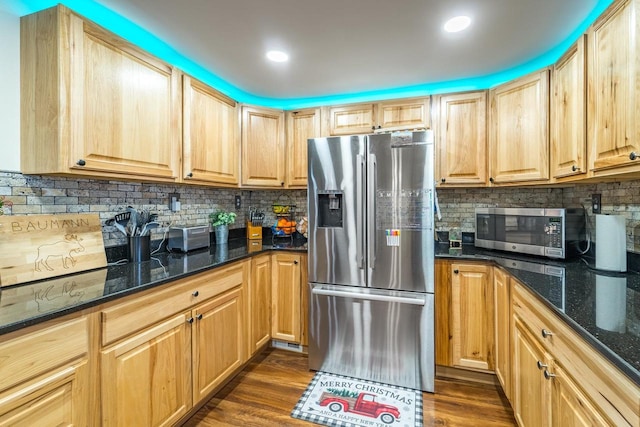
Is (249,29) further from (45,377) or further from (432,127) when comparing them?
(45,377)

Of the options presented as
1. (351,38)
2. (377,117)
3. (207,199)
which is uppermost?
(351,38)

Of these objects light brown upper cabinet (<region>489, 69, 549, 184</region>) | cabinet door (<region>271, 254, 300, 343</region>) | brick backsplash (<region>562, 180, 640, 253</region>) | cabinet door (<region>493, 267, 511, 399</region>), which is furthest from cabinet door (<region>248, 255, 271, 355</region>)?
brick backsplash (<region>562, 180, 640, 253</region>)

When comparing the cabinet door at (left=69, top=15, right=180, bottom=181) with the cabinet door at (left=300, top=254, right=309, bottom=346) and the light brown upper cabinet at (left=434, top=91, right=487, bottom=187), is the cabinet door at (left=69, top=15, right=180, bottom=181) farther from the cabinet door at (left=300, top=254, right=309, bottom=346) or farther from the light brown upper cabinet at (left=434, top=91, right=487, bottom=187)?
the light brown upper cabinet at (left=434, top=91, right=487, bottom=187)

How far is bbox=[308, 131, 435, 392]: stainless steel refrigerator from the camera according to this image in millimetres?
2033

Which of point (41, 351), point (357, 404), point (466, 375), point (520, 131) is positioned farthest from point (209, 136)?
point (466, 375)

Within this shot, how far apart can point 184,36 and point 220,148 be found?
0.80 m

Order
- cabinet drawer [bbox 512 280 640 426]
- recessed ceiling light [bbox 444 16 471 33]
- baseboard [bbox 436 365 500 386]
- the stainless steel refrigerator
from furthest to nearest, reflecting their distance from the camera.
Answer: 1. baseboard [bbox 436 365 500 386]
2. the stainless steel refrigerator
3. recessed ceiling light [bbox 444 16 471 33]
4. cabinet drawer [bbox 512 280 640 426]

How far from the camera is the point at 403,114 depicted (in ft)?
8.37

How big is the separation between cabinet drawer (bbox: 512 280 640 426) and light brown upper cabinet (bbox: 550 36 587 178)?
86 cm

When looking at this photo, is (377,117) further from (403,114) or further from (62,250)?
(62,250)

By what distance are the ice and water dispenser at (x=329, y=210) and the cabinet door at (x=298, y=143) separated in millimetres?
621

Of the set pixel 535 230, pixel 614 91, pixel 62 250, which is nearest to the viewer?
pixel 614 91

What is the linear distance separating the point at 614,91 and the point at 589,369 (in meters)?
1.18

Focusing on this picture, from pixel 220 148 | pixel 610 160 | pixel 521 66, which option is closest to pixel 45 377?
pixel 220 148
